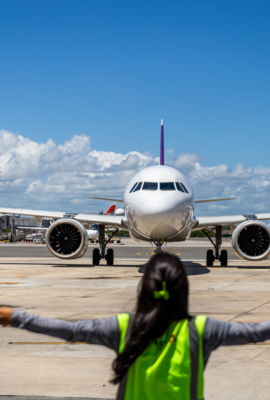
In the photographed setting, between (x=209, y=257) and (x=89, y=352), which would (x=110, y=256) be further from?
(x=89, y=352)

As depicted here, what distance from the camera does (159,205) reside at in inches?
637

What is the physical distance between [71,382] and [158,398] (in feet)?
11.0

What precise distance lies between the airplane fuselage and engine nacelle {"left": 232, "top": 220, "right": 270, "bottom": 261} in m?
2.14

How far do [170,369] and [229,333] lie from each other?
29 cm

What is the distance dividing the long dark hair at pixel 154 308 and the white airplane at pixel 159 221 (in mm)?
13913

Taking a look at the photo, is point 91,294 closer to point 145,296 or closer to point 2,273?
point 2,273

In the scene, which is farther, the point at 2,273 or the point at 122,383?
the point at 2,273

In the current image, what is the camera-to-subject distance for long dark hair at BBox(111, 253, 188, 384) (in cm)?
203

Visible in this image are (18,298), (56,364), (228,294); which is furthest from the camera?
(228,294)

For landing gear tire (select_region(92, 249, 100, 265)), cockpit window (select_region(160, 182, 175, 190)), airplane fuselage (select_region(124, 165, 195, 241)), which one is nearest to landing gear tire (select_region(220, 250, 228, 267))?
airplane fuselage (select_region(124, 165, 195, 241))

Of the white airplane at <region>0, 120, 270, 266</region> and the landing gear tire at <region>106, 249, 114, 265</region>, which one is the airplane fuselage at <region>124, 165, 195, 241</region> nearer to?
the white airplane at <region>0, 120, 270, 266</region>

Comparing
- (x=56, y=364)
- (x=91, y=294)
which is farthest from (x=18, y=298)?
(x=56, y=364)

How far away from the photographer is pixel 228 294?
11.8 meters

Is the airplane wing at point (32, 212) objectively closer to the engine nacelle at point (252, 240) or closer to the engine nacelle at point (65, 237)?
the engine nacelle at point (65, 237)
